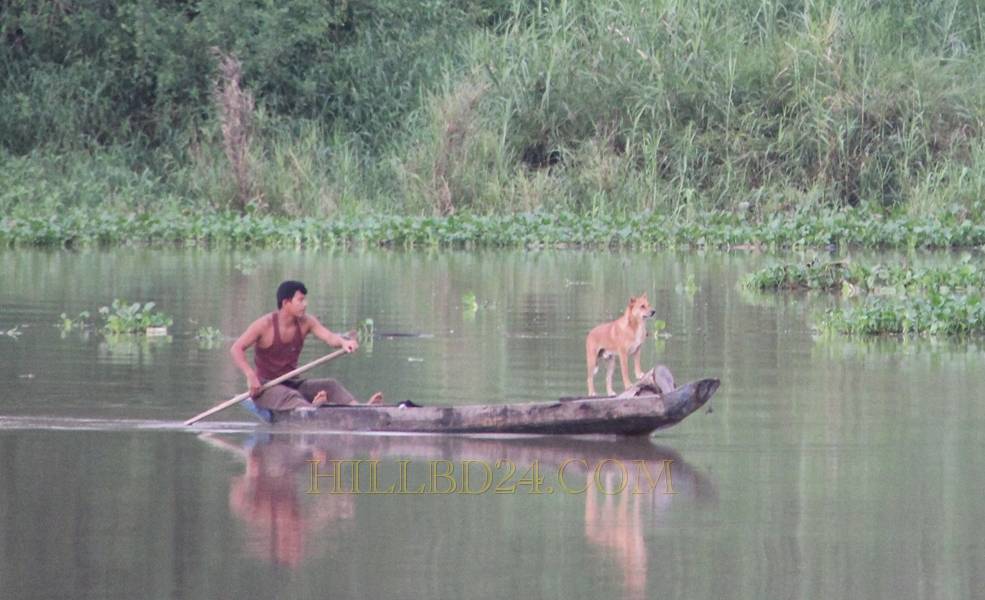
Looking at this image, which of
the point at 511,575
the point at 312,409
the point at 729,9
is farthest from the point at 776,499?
the point at 729,9

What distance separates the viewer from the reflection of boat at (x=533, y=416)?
1034cm

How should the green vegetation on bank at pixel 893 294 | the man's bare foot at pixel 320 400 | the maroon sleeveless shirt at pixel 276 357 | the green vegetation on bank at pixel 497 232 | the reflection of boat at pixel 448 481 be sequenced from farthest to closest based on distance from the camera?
the green vegetation on bank at pixel 497 232 → the green vegetation on bank at pixel 893 294 → the maroon sleeveless shirt at pixel 276 357 → the man's bare foot at pixel 320 400 → the reflection of boat at pixel 448 481

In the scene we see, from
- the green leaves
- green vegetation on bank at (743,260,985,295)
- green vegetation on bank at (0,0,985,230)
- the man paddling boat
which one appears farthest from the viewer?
green vegetation on bank at (0,0,985,230)

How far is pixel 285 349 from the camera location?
1117cm

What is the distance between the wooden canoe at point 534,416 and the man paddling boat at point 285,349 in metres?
0.28

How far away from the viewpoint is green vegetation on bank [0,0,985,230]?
27516mm

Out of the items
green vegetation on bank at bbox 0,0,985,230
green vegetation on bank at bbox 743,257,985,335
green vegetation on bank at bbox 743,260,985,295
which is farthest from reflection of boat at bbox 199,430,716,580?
green vegetation on bank at bbox 0,0,985,230

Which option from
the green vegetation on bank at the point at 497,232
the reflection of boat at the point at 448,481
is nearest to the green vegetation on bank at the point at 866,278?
the green vegetation on bank at the point at 497,232

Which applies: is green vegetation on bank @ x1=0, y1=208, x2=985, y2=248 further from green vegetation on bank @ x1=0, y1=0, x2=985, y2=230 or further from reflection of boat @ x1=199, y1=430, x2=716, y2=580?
reflection of boat @ x1=199, y1=430, x2=716, y2=580

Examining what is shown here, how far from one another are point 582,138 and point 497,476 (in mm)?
20585

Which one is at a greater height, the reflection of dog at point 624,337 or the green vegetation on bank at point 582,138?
the green vegetation on bank at point 582,138

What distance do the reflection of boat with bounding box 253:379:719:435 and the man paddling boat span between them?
10.9 inches

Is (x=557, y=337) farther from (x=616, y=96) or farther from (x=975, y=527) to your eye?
(x=616, y=96)

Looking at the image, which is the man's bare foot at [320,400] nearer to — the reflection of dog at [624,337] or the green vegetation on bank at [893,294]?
the reflection of dog at [624,337]
